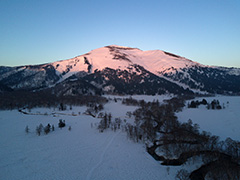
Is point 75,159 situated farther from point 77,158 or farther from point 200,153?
point 200,153

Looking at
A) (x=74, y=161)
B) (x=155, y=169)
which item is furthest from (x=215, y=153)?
(x=74, y=161)

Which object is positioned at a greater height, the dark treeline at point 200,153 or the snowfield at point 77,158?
the dark treeline at point 200,153

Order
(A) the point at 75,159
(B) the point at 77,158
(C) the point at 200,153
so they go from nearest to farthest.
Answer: (C) the point at 200,153 < (A) the point at 75,159 < (B) the point at 77,158

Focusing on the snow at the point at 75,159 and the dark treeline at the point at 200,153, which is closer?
the dark treeline at the point at 200,153

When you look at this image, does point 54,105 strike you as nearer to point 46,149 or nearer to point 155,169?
point 46,149

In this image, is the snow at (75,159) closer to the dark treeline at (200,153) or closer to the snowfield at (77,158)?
the snowfield at (77,158)

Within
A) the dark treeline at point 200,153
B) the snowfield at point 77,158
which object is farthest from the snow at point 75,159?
the dark treeline at point 200,153

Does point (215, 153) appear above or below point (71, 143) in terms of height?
above

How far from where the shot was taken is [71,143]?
45125 mm

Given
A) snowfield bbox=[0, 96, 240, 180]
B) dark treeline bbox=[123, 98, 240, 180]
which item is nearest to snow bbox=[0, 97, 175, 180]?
snowfield bbox=[0, 96, 240, 180]

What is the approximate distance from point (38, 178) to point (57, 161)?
636 cm

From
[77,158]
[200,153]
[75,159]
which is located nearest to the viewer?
[200,153]

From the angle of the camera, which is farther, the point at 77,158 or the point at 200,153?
the point at 77,158

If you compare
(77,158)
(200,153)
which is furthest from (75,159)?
(200,153)
